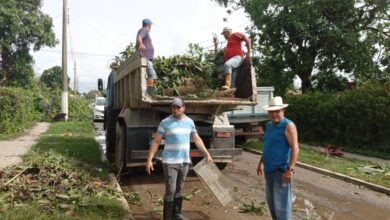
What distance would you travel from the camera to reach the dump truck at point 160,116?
8.52 meters

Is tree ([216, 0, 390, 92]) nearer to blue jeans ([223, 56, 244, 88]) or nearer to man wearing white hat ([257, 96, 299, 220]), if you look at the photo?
blue jeans ([223, 56, 244, 88])

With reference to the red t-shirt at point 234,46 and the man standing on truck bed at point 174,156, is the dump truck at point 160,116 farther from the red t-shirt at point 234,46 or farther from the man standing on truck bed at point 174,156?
the man standing on truck bed at point 174,156

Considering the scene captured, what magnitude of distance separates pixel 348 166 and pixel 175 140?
23.7 ft

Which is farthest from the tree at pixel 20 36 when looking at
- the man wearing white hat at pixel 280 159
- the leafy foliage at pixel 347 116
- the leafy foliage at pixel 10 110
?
the man wearing white hat at pixel 280 159

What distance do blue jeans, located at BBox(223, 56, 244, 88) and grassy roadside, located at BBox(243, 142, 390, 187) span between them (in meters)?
3.57

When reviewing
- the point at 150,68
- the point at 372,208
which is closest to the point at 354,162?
the point at 372,208

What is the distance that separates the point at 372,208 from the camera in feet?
25.2

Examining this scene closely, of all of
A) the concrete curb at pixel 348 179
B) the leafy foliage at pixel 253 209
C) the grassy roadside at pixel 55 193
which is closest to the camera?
the grassy roadside at pixel 55 193

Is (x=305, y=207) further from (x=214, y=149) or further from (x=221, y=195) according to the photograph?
(x=214, y=149)

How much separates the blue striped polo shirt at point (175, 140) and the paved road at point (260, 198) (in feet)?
3.57

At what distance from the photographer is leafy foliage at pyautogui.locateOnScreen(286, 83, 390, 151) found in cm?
1450

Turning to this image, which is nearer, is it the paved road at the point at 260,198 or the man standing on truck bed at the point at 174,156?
the man standing on truck bed at the point at 174,156

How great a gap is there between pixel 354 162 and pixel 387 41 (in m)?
10.8

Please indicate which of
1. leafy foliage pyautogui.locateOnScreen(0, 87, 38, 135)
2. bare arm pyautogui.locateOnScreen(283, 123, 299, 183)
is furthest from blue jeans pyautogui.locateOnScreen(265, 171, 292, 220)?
leafy foliage pyautogui.locateOnScreen(0, 87, 38, 135)
